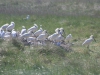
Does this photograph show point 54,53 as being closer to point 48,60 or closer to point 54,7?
point 48,60

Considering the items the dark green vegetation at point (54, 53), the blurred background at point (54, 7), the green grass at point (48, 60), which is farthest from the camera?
the blurred background at point (54, 7)

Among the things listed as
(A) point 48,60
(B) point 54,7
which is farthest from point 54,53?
(B) point 54,7

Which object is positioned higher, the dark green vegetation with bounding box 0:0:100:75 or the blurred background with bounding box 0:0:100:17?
the blurred background with bounding box 0:0:100:17

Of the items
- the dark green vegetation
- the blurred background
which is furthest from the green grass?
the blurred background

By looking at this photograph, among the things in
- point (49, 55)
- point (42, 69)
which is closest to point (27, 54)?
point (49, 55)

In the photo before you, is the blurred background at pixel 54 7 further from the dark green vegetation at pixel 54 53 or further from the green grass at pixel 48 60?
the green grass at pixel 48 60

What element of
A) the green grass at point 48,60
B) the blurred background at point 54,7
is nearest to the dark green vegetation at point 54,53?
the green grass at point 48,60

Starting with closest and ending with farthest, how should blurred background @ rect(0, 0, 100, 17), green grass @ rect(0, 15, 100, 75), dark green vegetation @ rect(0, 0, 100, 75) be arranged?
green grass @ rect(0, 15, 100, 75), dark green vegetation @ rect(0, 0, 100, 75), blurred background @ rect(0, 0, 100, 17)

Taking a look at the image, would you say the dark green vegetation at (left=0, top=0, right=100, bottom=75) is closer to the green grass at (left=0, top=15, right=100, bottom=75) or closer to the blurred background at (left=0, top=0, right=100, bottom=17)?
the green grass at (left=0, top=15, right=100, bottom=75)

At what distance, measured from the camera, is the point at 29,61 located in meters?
10.8

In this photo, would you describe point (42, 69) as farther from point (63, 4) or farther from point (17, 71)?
point (63, 4)

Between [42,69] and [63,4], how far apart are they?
62.0 feet

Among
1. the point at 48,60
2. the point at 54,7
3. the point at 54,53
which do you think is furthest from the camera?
the point at 54,7

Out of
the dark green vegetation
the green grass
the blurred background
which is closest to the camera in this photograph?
the green grass
